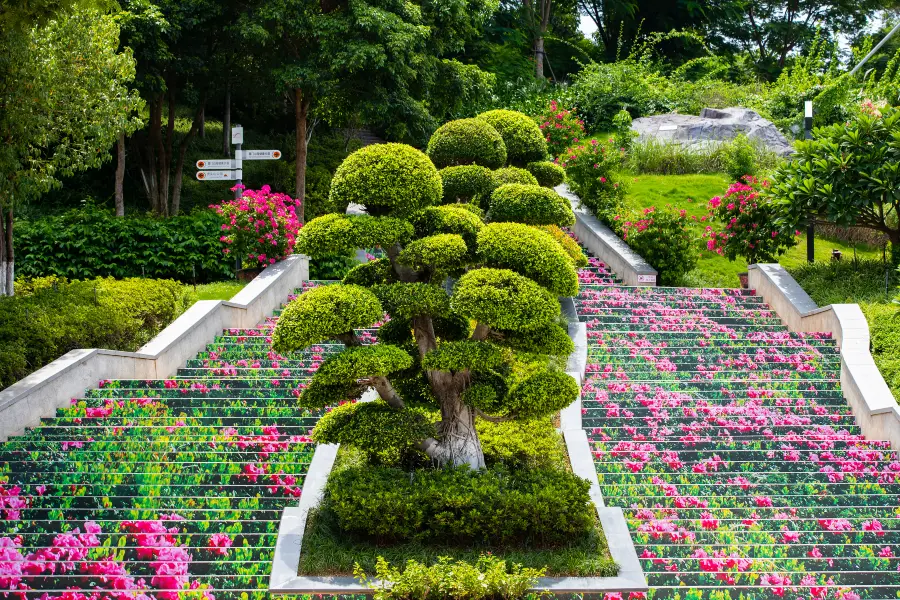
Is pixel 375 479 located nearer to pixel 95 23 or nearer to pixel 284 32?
pixel 95 23

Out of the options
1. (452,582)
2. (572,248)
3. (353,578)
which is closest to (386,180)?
(353,578)

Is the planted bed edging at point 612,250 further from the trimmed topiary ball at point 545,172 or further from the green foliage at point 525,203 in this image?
the green foliage at point 525,203

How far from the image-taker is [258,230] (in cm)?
1806

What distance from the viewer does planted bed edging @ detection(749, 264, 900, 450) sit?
12547 millimetres

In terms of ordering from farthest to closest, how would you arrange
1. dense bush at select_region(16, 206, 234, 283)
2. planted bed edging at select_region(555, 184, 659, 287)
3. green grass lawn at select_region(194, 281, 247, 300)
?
dense bush at select_region(16, 206, 234, 283) → planted bed edging at select_region(555, 184, 659, 287) → green grass lawn at select_region(194, 281, 247, 300)

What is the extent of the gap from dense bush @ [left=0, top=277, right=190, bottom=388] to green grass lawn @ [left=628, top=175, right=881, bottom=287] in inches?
369

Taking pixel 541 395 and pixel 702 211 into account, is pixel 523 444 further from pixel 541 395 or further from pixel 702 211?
pixel 702 211

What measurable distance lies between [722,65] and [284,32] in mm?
15839

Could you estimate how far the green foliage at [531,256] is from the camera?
1057 centimetres

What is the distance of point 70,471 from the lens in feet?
36.9

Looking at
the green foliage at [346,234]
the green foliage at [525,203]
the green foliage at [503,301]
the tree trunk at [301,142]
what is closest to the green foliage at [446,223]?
the green foliage at [346,234]

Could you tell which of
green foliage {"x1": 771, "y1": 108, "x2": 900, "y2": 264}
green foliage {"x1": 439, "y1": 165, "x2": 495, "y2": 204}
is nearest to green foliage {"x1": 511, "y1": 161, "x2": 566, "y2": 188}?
green foliage {"x1": 439, "y1": 165, "x2": 495, "y2": 204}

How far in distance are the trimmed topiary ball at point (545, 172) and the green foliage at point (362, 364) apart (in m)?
7.78

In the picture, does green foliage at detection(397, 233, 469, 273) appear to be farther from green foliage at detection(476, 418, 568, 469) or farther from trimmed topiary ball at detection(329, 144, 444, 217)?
green foliage at detection(476, 418, 568, 469)
